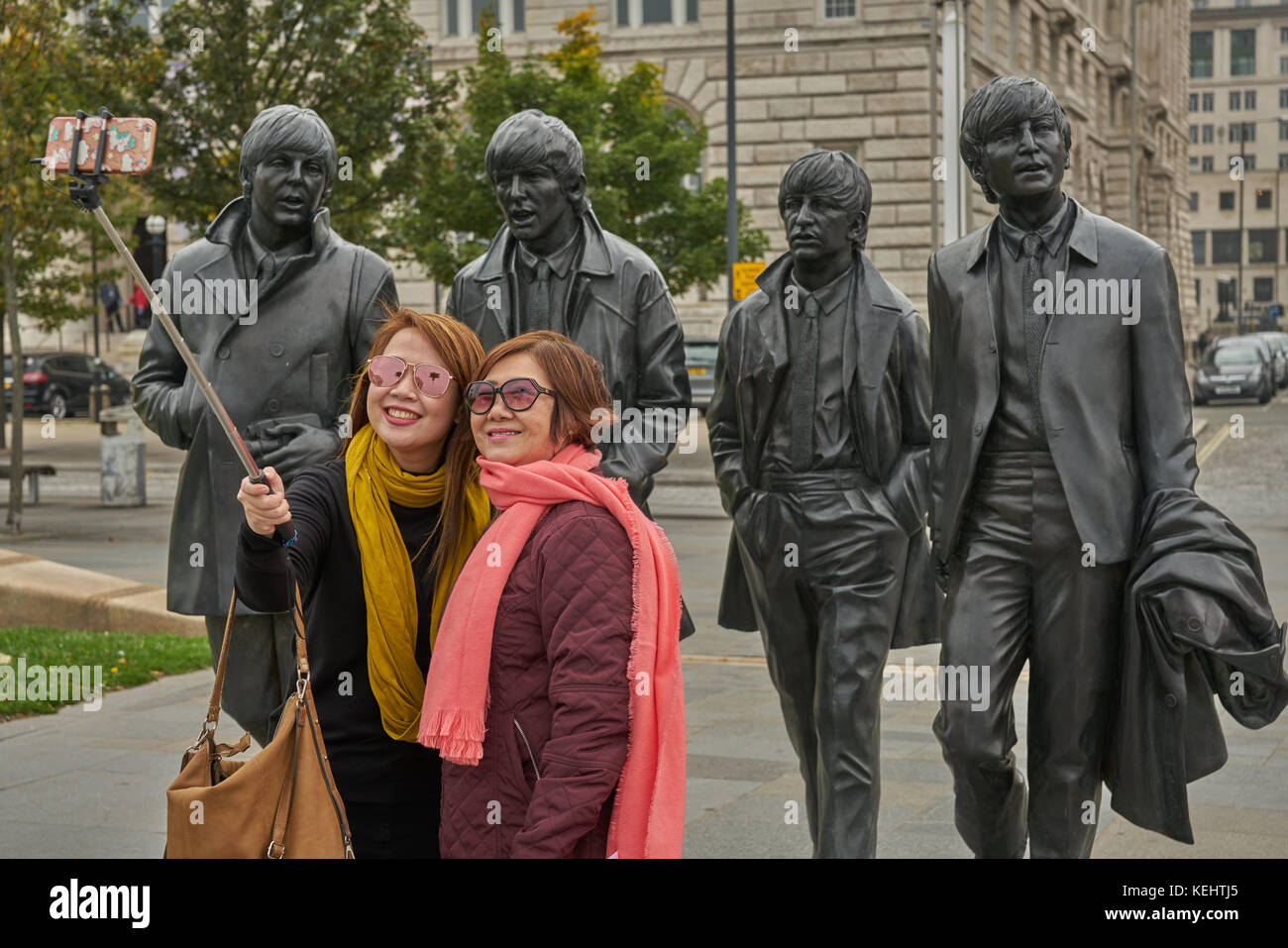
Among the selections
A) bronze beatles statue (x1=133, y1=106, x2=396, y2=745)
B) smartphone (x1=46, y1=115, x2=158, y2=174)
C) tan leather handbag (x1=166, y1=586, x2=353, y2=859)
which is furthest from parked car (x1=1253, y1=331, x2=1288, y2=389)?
smartphone (x1=46, y1=115, x2=158, y2=174)

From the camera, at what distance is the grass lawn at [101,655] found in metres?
8.93

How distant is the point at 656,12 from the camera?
39438 millimetres

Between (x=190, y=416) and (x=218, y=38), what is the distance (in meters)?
15.4

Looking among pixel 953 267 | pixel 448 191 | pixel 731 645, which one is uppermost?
pixel 448 191

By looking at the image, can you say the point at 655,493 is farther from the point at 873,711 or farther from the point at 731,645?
the point at 873,711

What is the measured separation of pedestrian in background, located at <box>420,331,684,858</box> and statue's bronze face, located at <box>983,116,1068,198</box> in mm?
1817

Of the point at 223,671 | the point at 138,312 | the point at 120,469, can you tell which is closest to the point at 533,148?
the point at 223,671

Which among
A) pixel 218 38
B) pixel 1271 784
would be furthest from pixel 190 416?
pixel 218 38

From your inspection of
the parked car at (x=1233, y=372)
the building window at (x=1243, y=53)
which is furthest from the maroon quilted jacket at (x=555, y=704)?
the building window at (x=1243, y=53)

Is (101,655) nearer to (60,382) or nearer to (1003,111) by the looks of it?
(1003,111)

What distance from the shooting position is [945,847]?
5938 millimetres

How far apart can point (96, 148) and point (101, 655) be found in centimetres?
742

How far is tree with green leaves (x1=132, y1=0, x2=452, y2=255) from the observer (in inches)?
768

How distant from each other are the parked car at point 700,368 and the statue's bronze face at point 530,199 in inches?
977
